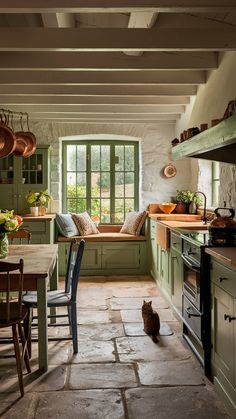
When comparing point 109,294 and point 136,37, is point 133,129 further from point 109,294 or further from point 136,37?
point 136,37

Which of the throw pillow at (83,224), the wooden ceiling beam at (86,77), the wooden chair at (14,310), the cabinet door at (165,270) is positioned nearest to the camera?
the wooden chair at (14,310)

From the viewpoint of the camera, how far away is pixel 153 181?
25.7 feet

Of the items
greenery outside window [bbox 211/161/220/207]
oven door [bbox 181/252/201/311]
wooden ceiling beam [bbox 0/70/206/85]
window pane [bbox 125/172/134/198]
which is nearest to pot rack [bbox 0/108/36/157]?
wooden ceiling beam [bbox 0/70/206/85]

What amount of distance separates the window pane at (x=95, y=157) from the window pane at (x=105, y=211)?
1.99ft

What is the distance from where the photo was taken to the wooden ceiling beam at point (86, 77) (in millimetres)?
5105

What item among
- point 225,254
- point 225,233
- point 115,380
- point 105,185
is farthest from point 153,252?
point 225,254

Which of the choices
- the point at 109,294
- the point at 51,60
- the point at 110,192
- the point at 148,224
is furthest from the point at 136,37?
the point at 110,192

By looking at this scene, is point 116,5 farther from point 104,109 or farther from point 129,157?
point 129,157

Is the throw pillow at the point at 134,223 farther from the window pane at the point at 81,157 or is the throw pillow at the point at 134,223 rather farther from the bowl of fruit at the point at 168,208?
the window pane at the point at 81,157

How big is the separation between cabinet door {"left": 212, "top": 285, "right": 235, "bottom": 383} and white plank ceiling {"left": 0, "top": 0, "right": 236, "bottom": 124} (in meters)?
1.93

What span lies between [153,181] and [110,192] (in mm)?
825

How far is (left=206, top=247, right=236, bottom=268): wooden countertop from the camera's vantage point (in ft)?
8.86

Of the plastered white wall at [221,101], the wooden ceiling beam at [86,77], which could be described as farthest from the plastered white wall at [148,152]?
the wooden ceiling beam at [86,77]

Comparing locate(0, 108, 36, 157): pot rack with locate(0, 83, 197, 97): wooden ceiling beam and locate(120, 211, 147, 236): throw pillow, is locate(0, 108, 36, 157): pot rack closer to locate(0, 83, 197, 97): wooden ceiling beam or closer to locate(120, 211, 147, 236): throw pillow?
locate(0, 83, 197, 97): wooden ceiling beam
